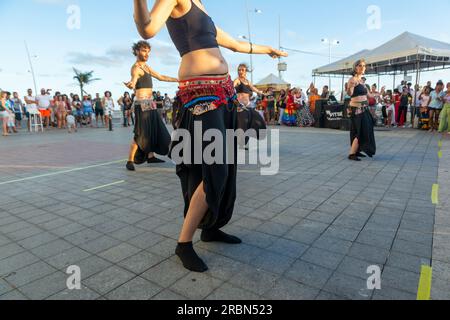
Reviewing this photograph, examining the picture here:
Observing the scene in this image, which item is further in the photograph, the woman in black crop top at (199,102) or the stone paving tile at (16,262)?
the stone paving tile at (16,262)

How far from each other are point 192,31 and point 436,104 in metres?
12.5

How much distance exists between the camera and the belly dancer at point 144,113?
17.4 feet

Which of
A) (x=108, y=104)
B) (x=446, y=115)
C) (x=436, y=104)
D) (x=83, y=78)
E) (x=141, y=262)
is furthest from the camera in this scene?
(x=83, y=78)

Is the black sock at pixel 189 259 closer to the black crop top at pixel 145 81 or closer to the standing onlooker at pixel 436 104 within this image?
the black crop top at pixel 145 81

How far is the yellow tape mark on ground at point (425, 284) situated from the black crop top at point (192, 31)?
2.15 meters

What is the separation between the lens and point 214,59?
2230mm

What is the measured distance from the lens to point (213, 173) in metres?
2.17

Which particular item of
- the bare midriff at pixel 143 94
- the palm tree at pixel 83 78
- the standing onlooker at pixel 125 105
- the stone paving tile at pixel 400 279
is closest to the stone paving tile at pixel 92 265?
the stone paving tile at pixel 400 279

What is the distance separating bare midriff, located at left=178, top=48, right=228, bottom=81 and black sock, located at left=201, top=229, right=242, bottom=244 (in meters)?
1.32

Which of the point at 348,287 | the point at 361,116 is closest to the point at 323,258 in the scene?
the point at 348,287

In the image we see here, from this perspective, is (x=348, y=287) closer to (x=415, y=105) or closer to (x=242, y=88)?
(x=242, y=88)

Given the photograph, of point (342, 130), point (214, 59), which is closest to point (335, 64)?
point (342, 130)
